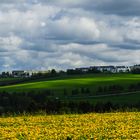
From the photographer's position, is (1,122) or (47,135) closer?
(47,135)

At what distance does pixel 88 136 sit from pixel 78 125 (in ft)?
21.6

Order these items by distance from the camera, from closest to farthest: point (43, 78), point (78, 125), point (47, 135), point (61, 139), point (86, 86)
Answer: point (61, 139), point (47, 135), point (78, 125), point (86, 86), point (43, 78)

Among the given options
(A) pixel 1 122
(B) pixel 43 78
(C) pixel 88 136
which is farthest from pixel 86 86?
(C) pixel 88 136

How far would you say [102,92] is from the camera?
138875 mm

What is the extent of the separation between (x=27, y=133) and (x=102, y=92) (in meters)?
115

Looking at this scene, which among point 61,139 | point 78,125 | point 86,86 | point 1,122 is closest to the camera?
point 61,139

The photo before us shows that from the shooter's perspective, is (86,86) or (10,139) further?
(86,86)

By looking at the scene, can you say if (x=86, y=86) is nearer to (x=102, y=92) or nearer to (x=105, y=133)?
(x=102, y=92)

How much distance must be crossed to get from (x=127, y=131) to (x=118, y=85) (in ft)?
401

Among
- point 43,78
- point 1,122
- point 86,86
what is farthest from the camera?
point 43,78

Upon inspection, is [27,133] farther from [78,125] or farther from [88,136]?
[78,125]

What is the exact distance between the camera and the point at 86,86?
508 ft

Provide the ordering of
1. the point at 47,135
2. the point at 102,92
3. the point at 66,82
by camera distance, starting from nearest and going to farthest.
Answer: the point at 47,135 → the point at 102,92 → the point at 66,82

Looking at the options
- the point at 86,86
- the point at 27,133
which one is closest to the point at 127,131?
the point at 27,133
